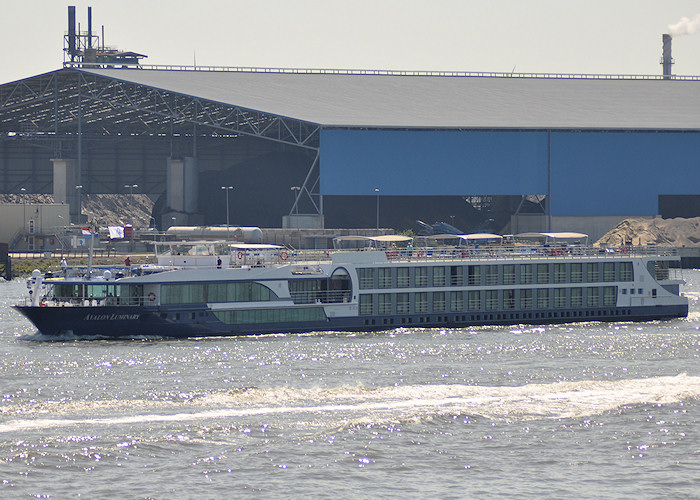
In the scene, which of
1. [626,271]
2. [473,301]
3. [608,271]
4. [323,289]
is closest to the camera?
[323,289]

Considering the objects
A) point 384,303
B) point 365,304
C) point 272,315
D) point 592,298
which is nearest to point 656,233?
point 592,298

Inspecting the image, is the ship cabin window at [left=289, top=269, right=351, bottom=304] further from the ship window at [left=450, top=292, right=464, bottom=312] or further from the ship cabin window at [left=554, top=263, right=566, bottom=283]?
the ship cabin window at [left=554, top=263, right=566, bottom=283]

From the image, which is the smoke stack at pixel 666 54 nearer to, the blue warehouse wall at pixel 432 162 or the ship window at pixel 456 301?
the blue warehouse wall at pixel 432 162

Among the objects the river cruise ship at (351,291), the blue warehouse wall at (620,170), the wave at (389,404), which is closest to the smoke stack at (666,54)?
the blue warehouse wall at (620,170)

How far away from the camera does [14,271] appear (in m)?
104

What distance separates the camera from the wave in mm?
38969

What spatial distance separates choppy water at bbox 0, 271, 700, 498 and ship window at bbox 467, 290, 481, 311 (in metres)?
6.97

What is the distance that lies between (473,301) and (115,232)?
6514 cm

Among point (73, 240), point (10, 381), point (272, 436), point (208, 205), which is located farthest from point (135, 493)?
point (208, 205)

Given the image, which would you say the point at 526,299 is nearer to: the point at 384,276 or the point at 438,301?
the point at 438,301

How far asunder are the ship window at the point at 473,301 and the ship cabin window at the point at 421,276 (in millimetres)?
2428

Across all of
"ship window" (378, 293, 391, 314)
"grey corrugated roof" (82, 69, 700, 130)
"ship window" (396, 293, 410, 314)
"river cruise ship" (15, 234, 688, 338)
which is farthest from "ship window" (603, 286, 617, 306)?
"grey corrugated roof" (82, 69, 700, 130)

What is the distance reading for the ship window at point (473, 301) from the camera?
62.2m

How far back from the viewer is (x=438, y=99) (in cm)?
12619
